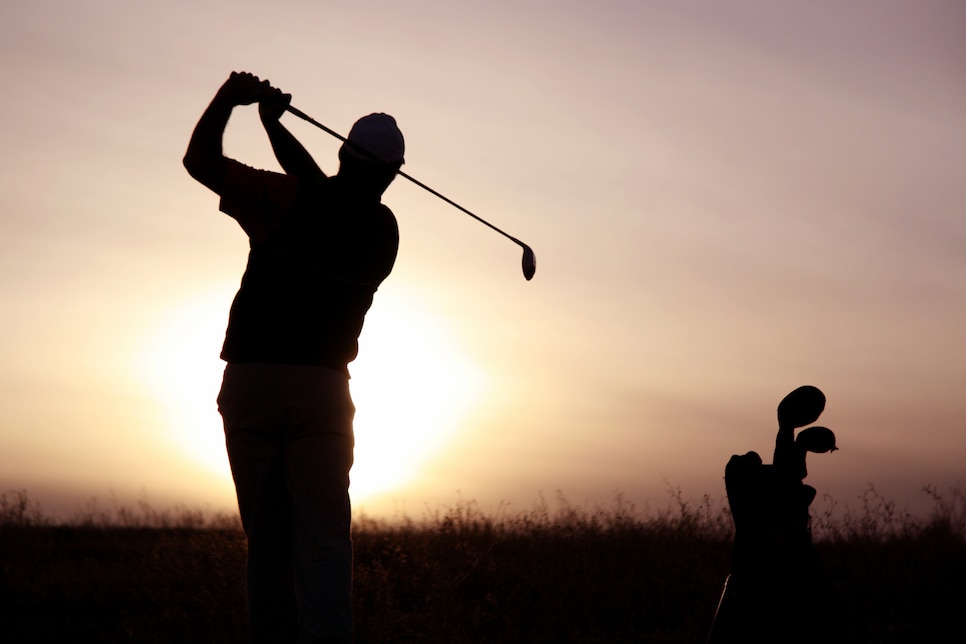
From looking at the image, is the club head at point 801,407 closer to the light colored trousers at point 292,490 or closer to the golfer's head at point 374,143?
the light colored trousers at point 292,490

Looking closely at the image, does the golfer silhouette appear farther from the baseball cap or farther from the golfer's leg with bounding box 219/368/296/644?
the baseball cap

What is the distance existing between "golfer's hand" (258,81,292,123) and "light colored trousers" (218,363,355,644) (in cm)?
111

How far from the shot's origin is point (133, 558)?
9.16 metres

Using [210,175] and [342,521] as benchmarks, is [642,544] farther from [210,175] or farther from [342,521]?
[210,175]

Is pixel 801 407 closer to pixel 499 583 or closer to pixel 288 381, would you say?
pixel 288 381

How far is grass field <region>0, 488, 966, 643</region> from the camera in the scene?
286 inches

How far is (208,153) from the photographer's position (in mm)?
4324

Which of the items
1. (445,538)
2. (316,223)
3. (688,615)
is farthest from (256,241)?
(445,538)

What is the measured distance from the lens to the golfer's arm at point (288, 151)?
4867 millimetres

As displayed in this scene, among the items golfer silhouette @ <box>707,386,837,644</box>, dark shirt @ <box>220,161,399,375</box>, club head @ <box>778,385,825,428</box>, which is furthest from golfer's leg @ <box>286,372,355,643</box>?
club head @ <box>778,385,825,428</box>

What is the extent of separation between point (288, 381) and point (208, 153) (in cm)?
93

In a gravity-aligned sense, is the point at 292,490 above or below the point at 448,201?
below

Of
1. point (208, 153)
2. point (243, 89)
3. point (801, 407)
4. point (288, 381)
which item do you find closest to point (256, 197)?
point (208, 153)

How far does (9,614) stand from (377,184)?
4702mm
